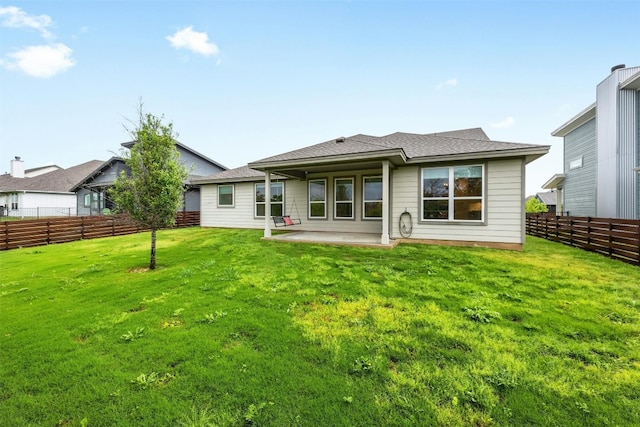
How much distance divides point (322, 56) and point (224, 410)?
15.6 meters

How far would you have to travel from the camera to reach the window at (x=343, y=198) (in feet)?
33.1

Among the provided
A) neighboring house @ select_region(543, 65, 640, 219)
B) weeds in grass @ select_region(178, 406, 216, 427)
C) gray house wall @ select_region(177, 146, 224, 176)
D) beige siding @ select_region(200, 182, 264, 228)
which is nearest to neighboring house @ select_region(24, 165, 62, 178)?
gray house wall @ select_region(177, 146, 224, 176)

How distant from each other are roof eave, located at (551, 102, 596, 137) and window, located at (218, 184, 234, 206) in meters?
17.5

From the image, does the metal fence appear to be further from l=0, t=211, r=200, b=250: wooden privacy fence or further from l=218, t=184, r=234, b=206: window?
l=218, t=184, r=234, b=206: window

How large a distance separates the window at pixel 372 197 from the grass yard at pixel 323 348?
4.91m

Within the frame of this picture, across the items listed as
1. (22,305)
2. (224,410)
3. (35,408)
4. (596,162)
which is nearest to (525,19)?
(596,162)

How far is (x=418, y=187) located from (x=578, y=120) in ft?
40.2

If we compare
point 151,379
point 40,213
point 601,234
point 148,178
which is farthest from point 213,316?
point 40,213

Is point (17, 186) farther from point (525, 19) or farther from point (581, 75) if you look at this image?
point (581, 75)

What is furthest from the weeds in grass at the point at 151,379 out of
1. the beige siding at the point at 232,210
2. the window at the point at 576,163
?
the window at the point at 576,163

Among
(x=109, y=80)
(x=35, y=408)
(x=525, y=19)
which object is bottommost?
(x=35, y=408)

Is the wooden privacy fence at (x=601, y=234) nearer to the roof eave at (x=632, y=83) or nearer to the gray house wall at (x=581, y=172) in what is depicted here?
the gray house wall at (x=581, y=172)

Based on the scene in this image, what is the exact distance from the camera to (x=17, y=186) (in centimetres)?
2405

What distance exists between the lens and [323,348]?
2455 mm
